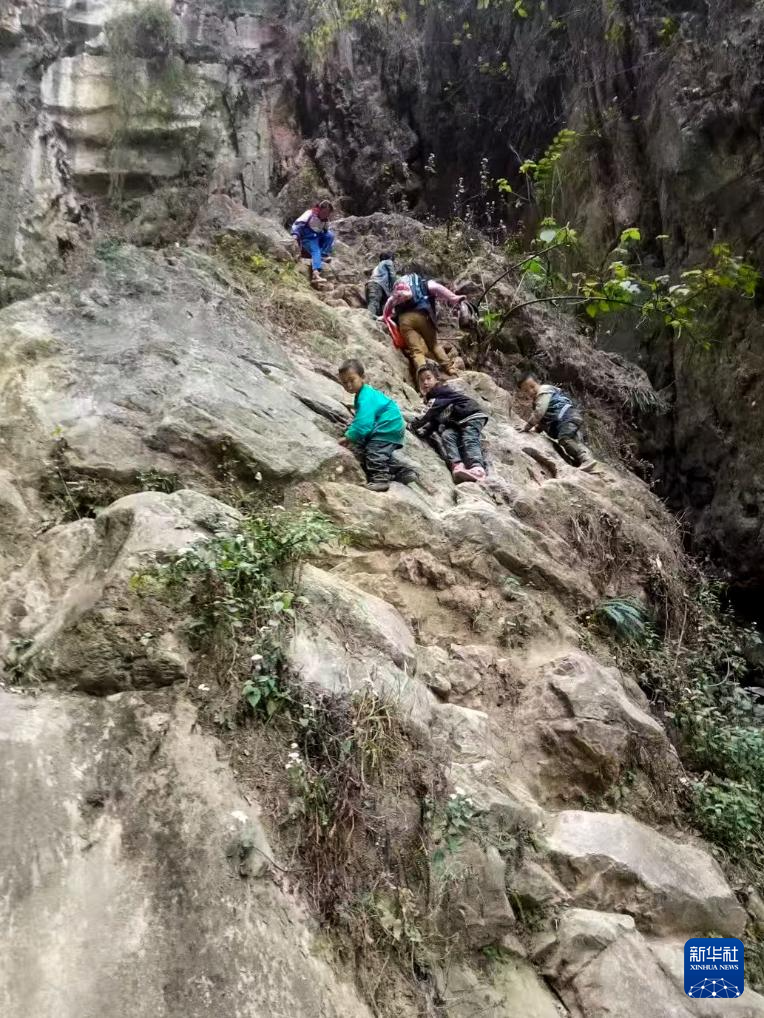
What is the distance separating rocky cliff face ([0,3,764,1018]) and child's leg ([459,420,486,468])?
0.28 m

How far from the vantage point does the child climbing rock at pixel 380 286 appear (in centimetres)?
1031

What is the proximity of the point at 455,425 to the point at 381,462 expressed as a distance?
5.37 feet

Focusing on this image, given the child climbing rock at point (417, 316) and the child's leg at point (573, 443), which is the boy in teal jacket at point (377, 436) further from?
the child's leg at point (573, 443)

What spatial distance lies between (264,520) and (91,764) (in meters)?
1.86

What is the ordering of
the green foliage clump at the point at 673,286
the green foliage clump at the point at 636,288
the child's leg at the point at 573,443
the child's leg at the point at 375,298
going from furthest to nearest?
the child's leg at the point at 375,298, the child's leg at the point at 573,443, the green foliage clump at the point at 636,288, the green foliage clump at the point at 673,286

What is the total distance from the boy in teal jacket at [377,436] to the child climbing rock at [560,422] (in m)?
2.86

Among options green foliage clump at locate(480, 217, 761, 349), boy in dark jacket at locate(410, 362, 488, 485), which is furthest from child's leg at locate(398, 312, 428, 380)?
boy in dark jacket at locate(410, 362, 488, 485)

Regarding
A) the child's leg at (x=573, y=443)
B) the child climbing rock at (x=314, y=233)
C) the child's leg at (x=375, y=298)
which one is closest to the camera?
the child's leg at (x=573, y=443)

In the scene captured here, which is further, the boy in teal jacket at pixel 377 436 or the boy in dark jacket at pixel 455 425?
the boy in dark jacket at pixel 455 425

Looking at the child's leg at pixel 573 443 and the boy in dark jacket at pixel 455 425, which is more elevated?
the boy in dark jacket at pixel 455 425

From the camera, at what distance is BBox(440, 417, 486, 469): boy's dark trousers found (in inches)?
299

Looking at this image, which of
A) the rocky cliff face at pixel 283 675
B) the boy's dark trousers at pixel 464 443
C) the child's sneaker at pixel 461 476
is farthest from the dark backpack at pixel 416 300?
the child's sneaker at pixel 461 476

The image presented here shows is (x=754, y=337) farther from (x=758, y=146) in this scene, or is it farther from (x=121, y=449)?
(x=121, y=449)

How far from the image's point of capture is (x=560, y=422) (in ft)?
30.6
